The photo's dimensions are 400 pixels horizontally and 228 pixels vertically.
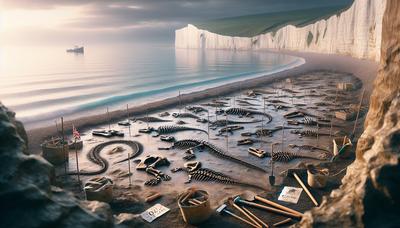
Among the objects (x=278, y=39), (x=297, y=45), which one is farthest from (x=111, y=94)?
(x=278, y=39)

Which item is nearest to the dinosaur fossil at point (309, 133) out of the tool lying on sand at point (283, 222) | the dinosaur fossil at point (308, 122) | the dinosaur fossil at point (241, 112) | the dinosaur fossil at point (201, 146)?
the dinosaur fossil at point (308, 122)

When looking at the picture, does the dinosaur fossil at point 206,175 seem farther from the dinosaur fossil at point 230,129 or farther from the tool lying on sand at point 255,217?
the dinosaur fossil at point 230,129

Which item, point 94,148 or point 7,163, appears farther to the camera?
point 94,148

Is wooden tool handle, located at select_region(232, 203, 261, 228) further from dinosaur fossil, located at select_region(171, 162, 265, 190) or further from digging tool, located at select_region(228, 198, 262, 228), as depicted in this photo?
dinosaur fossil, located at select_region(171, 162, 265, 190)

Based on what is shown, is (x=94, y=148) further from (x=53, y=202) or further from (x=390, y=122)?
(x=390, y=122)

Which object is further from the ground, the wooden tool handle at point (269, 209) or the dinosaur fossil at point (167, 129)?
the dinosaur fossil at point (167, 129)
